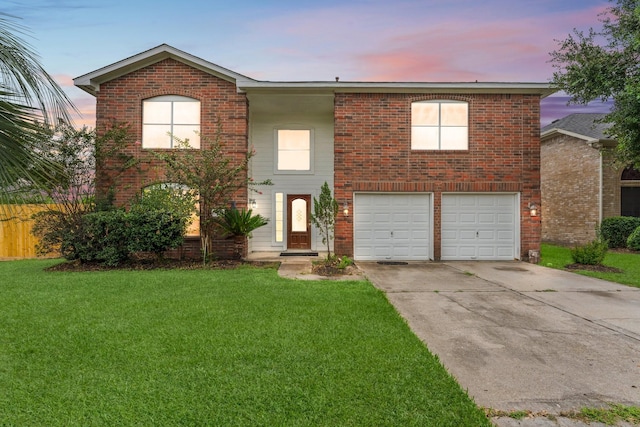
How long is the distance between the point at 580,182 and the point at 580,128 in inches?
99.7

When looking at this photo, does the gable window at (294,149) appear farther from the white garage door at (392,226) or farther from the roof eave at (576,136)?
the roof eave at (576,136)

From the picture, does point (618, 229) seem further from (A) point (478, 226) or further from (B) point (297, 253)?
(B) point (297, 253)

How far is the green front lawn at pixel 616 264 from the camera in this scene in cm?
824

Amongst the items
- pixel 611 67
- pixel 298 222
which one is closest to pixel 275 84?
pixel 298 222

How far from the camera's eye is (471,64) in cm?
1536

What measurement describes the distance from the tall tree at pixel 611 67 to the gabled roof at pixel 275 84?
1.29 m

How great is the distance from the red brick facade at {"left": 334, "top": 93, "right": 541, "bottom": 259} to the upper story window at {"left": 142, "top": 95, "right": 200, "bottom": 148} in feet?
14.8

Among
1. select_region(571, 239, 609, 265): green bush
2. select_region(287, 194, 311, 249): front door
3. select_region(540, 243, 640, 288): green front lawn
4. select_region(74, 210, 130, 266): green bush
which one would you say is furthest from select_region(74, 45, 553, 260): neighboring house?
select_region(287, 194, 311, 249): front door

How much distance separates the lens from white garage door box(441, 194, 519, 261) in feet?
37.1

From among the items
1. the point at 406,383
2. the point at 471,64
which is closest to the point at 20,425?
the point at 406,383

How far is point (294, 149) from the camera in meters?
13.6

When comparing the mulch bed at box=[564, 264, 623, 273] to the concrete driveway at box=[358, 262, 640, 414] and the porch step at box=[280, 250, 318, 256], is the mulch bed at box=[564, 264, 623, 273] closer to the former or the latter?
the concrete driveway at box=[358, 262, 640, 414]

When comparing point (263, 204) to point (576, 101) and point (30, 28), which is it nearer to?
point (576, 101)

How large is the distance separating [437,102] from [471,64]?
5.75m
